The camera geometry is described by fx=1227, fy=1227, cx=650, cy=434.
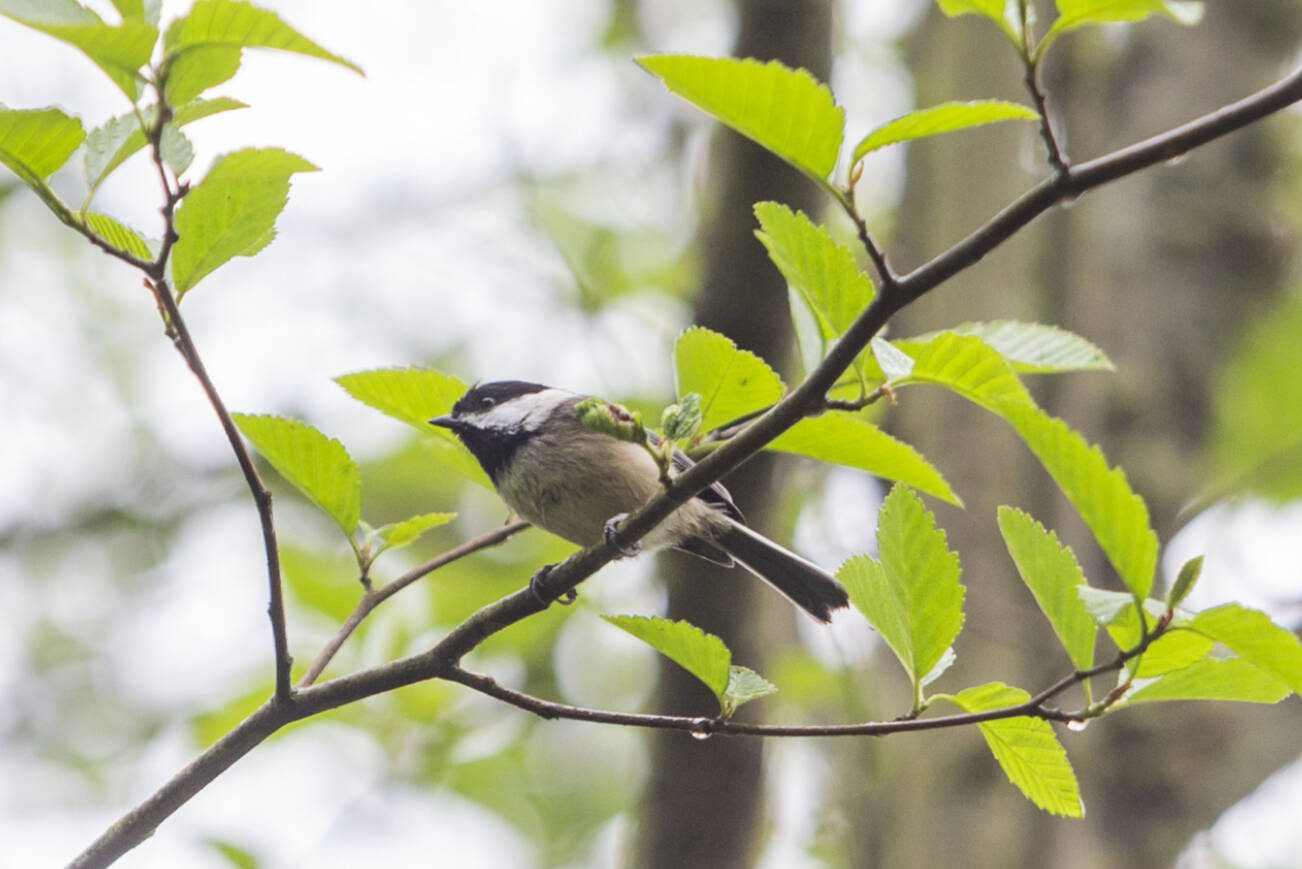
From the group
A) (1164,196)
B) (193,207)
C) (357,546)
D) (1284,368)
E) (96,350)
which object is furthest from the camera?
(96,350)

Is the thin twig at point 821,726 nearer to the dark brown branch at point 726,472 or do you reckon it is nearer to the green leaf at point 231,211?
the dark brown branch at point 726,472

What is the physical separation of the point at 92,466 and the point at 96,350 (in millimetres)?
881

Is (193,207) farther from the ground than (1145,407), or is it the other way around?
(193,207)

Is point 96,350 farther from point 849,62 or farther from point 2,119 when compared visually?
point 2,119

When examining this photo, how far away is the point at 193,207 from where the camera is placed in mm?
1377

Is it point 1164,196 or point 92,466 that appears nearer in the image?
point 1164,196

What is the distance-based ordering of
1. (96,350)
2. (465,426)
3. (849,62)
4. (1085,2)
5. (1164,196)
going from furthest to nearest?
(96,350) → (849,62) → (1164,196) → (465,426) → (1085,2)

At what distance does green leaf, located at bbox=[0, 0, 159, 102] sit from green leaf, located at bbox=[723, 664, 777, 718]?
930mm

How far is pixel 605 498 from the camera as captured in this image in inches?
106

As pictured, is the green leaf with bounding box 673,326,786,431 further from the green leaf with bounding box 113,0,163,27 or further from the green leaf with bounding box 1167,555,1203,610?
the green leaf with bounding box 113,0,163,27

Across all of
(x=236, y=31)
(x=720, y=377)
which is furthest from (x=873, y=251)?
(x=236, y=31)

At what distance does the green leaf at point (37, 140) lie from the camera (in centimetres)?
126

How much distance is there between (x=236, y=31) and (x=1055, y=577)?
101 cm

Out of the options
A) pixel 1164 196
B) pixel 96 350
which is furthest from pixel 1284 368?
pixel 96 350
